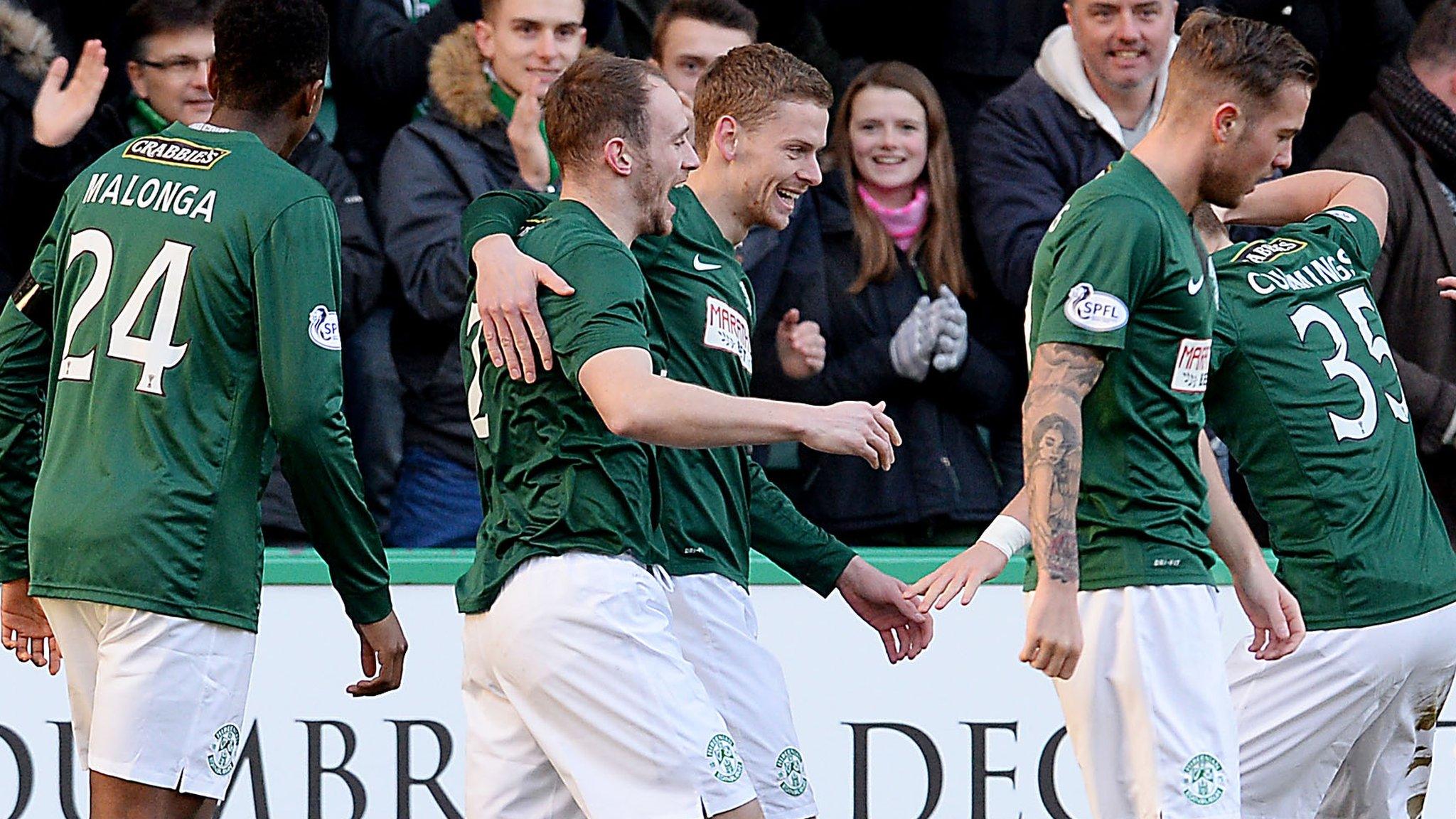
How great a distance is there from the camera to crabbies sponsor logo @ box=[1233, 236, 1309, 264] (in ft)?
15.3

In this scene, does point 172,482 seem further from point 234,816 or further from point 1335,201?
point 1335,201

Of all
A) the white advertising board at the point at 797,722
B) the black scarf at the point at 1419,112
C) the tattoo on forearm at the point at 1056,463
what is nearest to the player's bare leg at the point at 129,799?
the tattoo on forearm at the point at 1056,463

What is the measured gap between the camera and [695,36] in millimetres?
6238

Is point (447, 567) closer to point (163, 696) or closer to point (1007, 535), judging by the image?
point (163, 696)

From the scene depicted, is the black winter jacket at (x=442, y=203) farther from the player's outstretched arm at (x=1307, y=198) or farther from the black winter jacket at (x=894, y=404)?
the player's outstretched arm at (x=1307, y=198)

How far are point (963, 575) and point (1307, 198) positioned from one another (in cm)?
176

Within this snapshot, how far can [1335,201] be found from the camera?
16.4 ft

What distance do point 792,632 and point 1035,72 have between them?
6.48ft

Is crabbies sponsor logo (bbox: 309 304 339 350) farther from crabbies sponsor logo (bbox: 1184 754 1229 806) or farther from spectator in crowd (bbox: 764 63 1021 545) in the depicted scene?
spectator in crowd (bbox: 764 63 1021 545)

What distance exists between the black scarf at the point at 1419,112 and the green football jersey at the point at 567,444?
3486 mm

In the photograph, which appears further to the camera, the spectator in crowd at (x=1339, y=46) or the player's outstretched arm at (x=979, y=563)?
the spectator in crowd at (x=1339, y=46)

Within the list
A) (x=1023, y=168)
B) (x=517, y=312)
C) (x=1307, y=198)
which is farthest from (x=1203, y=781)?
(x=1023, y=168)

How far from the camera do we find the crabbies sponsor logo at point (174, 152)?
12.8 feet

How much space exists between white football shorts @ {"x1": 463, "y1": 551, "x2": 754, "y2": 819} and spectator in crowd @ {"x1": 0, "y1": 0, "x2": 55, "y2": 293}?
2.97 meters
